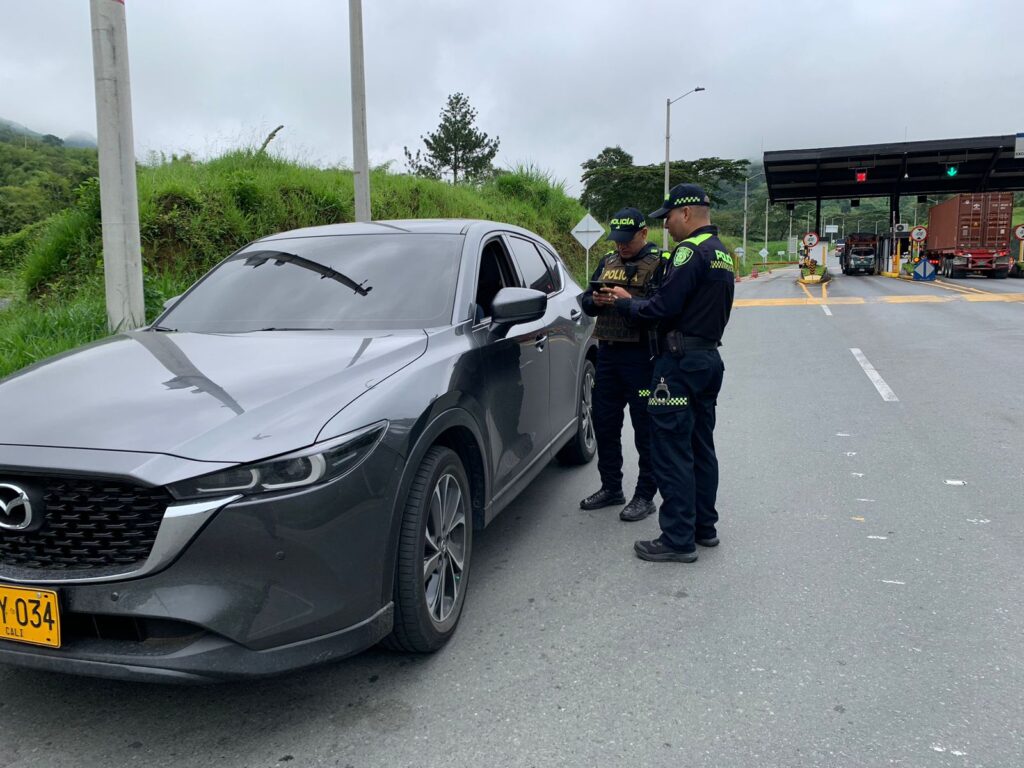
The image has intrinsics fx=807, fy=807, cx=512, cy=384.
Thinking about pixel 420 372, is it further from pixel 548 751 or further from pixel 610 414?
pixel 610 414

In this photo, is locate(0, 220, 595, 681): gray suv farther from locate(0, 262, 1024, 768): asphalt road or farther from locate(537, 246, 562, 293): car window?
locate(537, 246, 562, 293): car window

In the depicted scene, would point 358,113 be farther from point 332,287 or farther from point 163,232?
point 332,287

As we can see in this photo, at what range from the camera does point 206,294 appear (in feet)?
13.7

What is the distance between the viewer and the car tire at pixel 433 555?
2840 mm

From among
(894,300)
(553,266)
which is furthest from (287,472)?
(894,300)

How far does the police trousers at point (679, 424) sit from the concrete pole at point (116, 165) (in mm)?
4871

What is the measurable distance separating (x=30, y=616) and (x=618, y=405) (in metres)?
3.38

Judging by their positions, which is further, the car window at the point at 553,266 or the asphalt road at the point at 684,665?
the car window at the point at 553,266

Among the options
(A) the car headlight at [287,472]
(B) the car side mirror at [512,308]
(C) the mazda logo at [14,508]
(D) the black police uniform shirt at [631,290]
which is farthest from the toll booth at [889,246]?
(C) the mazda logo at [14,508]

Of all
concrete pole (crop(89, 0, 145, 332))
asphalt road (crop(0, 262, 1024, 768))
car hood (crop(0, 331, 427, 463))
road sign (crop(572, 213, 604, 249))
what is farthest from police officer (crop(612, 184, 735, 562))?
road sign (crop(572, 213, 604, 249))

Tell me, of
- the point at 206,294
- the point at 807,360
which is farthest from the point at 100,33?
the point at 807,360

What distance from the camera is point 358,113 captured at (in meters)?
11.1

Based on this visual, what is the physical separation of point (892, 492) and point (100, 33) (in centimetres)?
689

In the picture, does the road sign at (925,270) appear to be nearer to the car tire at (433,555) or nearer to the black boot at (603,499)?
the black boot at (603,499)
